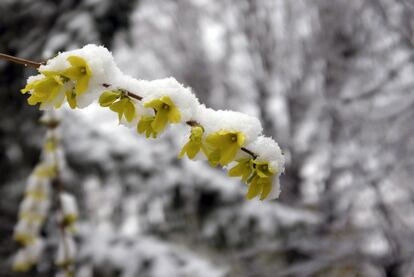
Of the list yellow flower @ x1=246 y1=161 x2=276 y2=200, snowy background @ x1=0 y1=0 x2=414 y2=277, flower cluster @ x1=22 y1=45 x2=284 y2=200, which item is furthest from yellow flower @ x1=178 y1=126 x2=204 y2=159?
snowy background @ x1=0 y1=0 x2=414 y2=277

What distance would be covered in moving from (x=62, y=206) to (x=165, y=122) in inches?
56.6

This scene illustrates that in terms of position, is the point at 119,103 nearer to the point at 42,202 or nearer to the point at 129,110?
the point at 129,110

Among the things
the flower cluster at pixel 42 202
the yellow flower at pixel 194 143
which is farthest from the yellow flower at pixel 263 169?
the flower cluster at pixel 42 202

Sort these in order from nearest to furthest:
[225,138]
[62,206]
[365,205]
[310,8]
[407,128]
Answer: [225,138] < [62,206] < [407,128] < [365,205] < [310,8]

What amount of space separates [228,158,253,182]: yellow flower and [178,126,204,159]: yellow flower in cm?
9

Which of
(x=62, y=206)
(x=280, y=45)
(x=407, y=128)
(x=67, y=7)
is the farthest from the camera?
(x=280, y=45)

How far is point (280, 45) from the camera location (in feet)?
21.9

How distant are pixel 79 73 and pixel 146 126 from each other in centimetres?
17

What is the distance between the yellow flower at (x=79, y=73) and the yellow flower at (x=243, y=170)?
13.6 inches

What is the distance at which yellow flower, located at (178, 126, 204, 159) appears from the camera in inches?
33.2

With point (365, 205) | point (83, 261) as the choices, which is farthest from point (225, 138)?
point (365, 205)

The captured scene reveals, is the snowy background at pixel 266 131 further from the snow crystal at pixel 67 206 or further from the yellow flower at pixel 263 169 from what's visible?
the yellow flower at pixel 263 169

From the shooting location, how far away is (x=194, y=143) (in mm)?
869

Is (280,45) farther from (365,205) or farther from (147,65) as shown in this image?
(365,205)
